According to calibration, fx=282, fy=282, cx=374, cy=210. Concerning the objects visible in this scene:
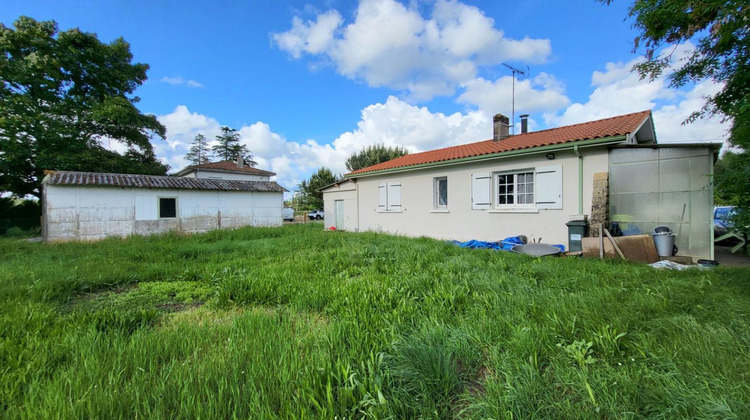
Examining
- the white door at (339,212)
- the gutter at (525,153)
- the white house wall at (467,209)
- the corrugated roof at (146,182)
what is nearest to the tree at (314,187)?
the corrugated roof at (146,182)

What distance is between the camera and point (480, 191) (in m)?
9.32

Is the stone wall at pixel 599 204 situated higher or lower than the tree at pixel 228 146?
lower

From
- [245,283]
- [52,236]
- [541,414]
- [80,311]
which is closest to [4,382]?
[80,311]

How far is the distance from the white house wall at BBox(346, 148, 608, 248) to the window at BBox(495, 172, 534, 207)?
305 mm

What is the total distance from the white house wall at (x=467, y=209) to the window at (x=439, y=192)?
155 mm

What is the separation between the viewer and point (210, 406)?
158 centimetres

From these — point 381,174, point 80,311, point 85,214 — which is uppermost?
point 381,174

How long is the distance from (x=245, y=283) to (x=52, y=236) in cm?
1317

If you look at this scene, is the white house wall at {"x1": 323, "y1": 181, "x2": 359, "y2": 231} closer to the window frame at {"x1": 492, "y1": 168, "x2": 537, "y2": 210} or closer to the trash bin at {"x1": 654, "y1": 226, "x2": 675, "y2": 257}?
the window frame at {"x1": 492, "y1": 168, "x2": 537, "y2": 210}

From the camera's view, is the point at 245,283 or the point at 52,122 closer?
the point at 245,283

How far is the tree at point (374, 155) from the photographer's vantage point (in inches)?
1295

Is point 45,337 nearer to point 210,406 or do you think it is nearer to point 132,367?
point 132,367

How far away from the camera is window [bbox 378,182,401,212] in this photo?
1224 cm

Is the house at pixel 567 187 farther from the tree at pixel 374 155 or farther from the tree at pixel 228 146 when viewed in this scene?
the tree at pixel 228 146
